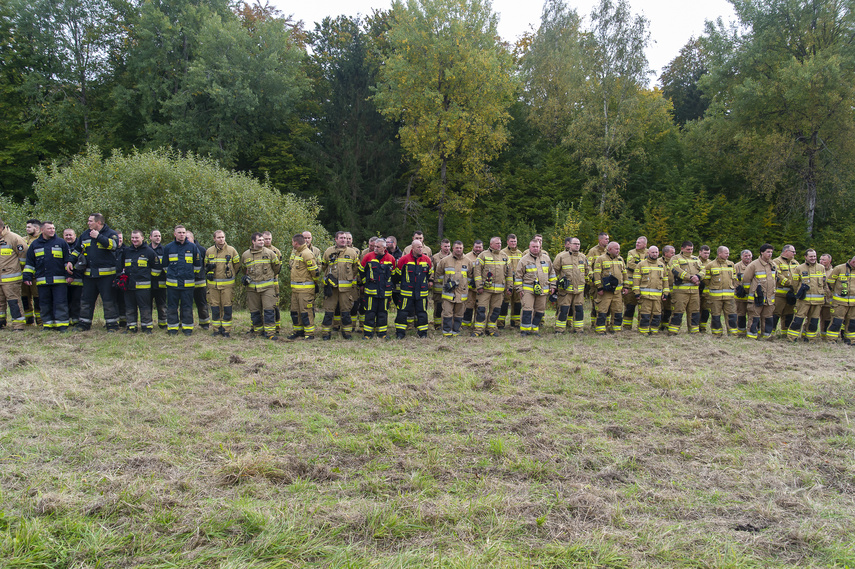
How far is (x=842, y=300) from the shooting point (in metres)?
11.4

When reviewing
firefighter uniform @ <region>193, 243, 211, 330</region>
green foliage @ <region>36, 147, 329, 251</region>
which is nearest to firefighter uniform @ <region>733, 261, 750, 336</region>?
firefighter uniform @ <region>193, 243, 211, 330</region>

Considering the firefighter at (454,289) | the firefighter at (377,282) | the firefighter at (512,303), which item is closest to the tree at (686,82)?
the firefighter at (512,303)

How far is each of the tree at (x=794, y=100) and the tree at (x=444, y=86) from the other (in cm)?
1240

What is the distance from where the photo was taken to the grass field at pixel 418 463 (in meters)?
3.30

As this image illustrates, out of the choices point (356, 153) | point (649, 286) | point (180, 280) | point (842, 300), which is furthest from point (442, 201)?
point (180, 280)

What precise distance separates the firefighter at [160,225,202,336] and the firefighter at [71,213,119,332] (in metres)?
1.04

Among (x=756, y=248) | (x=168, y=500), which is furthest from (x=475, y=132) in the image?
(x=168, y=500)

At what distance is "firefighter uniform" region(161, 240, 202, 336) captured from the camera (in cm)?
1002

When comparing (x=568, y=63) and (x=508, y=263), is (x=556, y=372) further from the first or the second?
(x=568, y=63)

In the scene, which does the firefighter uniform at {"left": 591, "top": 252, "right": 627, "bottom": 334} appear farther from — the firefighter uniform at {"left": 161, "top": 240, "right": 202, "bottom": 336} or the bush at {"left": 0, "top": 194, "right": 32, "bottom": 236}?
the bush at {"left": 0, "top": 194, "right": 32, "bottom": 236}

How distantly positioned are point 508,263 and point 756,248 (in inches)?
799

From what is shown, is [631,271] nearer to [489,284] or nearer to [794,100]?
[489,284]

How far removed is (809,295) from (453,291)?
315 inches

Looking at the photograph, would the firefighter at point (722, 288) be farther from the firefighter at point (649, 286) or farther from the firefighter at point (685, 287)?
the firefighter at point (649, 286)
